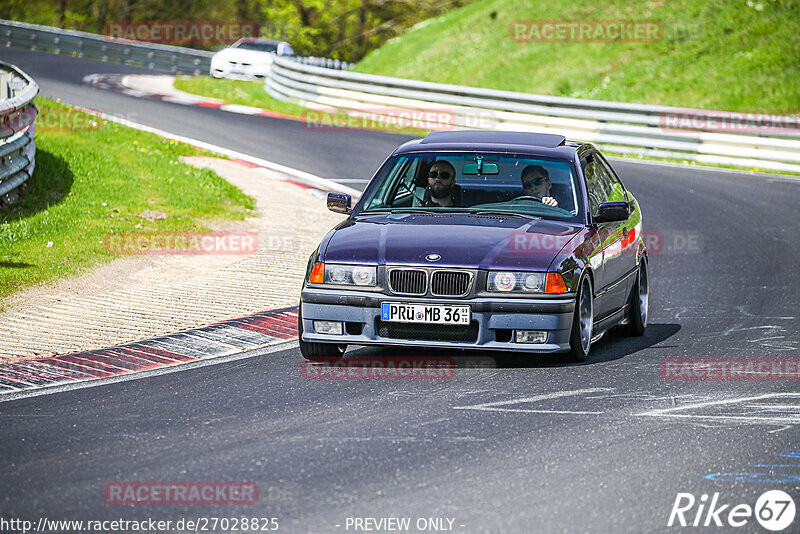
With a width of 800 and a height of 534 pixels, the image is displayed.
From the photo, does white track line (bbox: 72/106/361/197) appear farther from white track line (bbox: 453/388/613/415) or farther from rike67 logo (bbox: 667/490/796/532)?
rike67 logo (bbox: 667/490/796/532)

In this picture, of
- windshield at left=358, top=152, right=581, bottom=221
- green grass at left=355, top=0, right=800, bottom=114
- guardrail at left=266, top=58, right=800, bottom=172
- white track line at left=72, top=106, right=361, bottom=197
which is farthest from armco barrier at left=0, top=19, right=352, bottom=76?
windshield at left=358, top=152, right=581, bottom=221

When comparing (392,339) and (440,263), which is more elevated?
(440,263)

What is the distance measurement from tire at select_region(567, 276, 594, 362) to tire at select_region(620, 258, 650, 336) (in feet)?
4.39

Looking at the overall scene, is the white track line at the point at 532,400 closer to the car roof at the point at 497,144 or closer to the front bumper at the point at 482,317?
the front bumper at the point at 482,317

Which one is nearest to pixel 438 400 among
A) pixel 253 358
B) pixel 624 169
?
pixel 253 358

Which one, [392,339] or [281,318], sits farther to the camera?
[281,318]

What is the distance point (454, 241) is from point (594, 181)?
193 cm

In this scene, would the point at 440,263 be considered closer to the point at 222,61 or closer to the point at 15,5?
the point at 222,61

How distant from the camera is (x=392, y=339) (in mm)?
8281

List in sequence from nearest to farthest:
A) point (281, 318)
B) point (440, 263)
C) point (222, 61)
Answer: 1. point (440, 263)
2. point (281, 318)
3. point (222, 61)

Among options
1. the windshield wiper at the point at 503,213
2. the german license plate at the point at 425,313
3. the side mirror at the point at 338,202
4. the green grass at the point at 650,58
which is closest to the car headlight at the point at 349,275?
the german license plate at the point at 425,313

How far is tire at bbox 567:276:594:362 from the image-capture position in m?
8.45

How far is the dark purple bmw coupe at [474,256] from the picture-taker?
8203mm

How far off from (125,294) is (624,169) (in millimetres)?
13460
